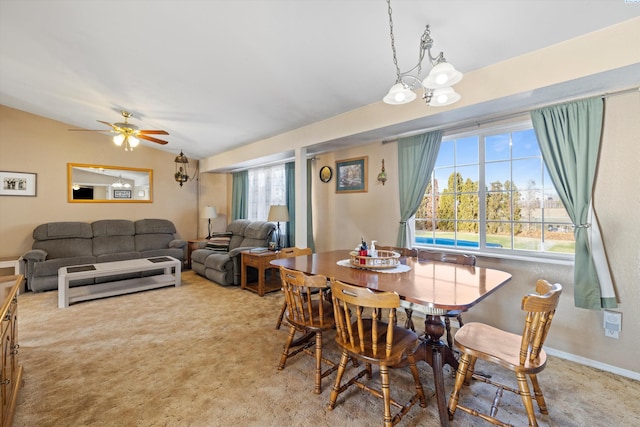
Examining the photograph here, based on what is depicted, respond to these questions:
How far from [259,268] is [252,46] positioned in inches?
109

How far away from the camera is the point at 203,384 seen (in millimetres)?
1967

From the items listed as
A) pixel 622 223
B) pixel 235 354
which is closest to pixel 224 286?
pixel 235 354

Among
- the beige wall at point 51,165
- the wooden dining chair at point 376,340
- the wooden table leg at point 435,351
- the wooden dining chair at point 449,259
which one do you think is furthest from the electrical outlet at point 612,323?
the beige wall at point 51,165

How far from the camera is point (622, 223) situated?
2111 mm

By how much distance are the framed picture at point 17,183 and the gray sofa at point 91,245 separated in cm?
63

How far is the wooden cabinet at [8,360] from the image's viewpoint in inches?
55.2

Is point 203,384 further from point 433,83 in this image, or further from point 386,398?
point 433,83

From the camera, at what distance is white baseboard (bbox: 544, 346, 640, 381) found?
6.75 ft

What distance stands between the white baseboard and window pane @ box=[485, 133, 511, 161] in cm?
180

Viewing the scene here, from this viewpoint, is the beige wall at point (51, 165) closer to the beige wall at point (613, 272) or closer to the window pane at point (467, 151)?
the window pane at point (467, 151)

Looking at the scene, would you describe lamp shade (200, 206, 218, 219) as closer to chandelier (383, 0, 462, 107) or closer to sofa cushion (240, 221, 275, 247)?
sofa cushion (240, 221, 275, 247)

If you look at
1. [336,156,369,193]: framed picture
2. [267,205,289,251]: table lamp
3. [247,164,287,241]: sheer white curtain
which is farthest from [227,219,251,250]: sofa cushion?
[336,156,369,193]: framed picture

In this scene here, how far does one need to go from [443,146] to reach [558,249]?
4.95ft

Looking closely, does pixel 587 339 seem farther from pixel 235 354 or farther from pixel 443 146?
pixel 235 354
